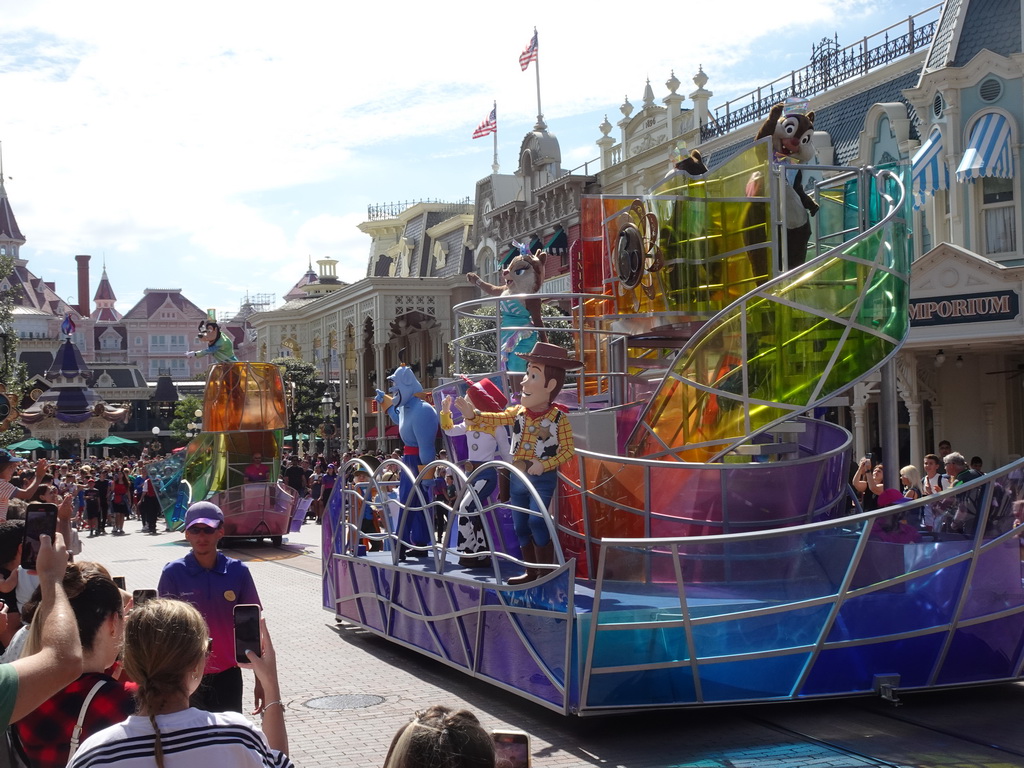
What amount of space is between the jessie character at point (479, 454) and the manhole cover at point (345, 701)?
1.27 meters

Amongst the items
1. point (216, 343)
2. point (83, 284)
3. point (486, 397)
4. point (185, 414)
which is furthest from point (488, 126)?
point (83, 284)

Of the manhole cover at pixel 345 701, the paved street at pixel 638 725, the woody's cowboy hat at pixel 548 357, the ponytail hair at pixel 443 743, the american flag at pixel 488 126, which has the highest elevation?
the american flag at pixel 488 126

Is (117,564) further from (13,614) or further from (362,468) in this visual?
(13,614)

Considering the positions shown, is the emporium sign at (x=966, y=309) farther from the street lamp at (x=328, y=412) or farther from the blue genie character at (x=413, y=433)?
the street lamp at (x=328, y=412)

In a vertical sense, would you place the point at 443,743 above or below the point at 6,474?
below

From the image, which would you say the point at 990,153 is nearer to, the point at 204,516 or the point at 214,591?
the point at 204,516

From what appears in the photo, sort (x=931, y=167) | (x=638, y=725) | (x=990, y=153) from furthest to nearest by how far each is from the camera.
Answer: (x=931, y=167)
(x=990, y=153)
(x=638, y=725)

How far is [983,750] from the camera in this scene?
6.80 m

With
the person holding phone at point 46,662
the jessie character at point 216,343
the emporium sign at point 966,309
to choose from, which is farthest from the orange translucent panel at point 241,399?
the person holding phone at point 46,662

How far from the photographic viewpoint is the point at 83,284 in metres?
121

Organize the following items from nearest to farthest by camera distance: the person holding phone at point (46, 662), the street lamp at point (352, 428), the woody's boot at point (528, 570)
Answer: the person holding phone at point (46, 662) < the woody's boot at point (528, 570) < the street lamp at point (352, 428)

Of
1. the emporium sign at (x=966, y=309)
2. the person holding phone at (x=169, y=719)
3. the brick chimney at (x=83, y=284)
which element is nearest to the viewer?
the person holding phone at (x=169, y=719)

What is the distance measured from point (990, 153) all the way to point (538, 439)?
1378 cm

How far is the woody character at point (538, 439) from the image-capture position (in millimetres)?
8258
